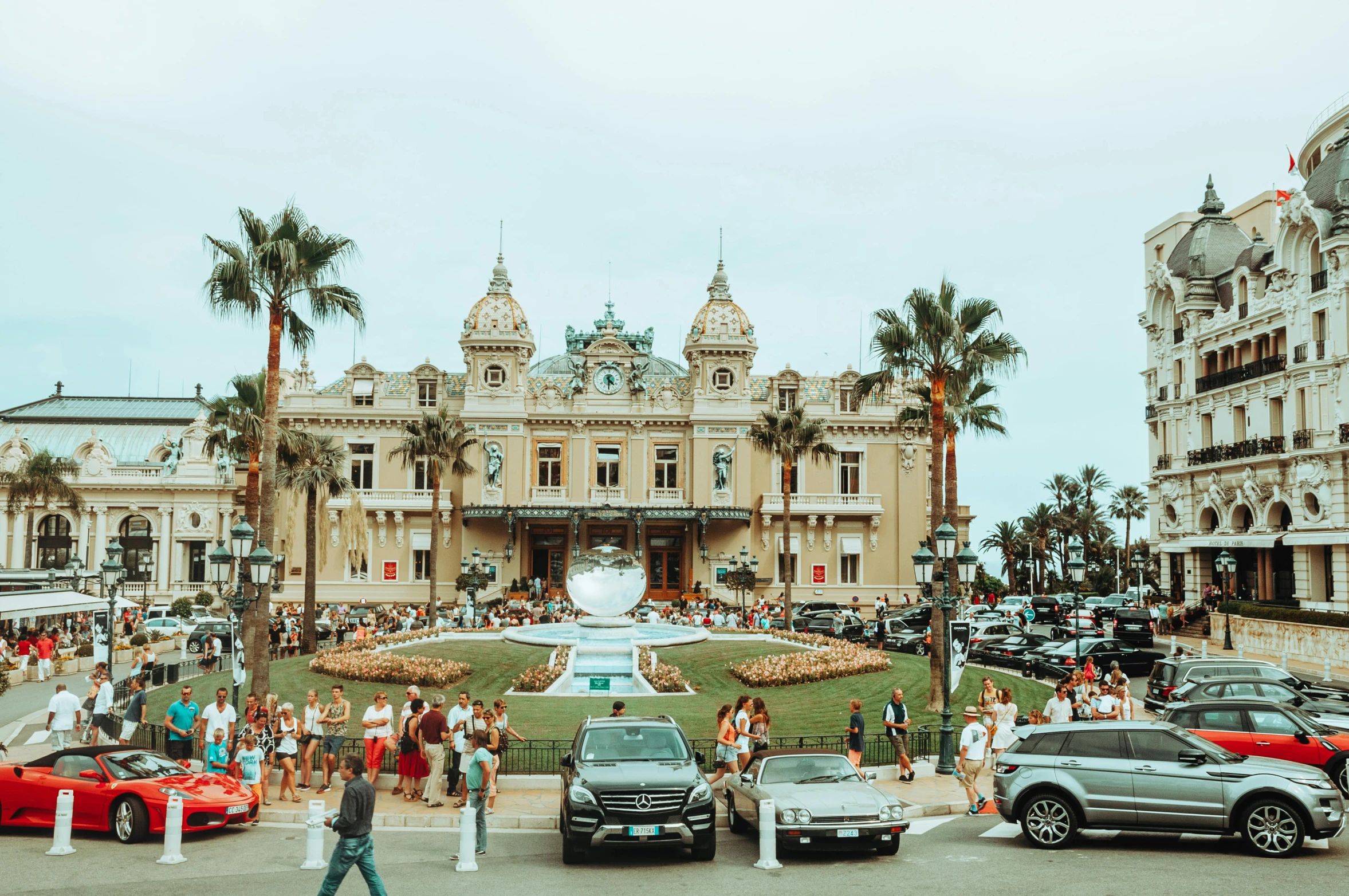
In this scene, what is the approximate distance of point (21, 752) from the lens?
19188mm

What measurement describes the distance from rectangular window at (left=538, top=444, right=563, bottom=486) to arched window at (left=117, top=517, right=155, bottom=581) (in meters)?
22.6

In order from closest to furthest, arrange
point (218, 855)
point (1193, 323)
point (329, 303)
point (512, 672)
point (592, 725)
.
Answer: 1. point (218, 855)
2. point (592, 725)
3. point (329, 303)
4. point (512, 672)
5. point (1193, 323)

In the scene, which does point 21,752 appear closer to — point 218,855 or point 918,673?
point 218,855

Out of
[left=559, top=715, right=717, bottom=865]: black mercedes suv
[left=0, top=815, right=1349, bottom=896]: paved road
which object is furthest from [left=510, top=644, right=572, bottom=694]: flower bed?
[left=559, top=715, right=717, bottom=865]: black mercedes suv

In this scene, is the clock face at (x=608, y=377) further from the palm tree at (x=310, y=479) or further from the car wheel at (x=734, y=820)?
the car wheel at (x=734, y=820)

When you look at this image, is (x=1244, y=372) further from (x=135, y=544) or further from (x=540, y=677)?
(x=135, y=544)

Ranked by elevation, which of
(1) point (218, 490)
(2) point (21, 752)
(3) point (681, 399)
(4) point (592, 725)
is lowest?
Answer: (2) point (21, 752)

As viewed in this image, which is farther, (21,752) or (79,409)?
(79,409)

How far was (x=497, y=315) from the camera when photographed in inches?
2215

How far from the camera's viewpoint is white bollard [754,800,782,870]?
11578 mm

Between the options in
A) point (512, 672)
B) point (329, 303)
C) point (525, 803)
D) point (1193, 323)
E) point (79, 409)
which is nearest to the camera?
point (525, 803)

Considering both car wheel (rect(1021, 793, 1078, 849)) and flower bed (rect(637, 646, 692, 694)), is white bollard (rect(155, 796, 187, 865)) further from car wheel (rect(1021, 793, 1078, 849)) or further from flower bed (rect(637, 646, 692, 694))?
flower bed (rect(637, 646, 692, 694))

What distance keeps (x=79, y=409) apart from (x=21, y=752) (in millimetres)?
54175

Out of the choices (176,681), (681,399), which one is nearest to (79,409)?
(681,399)
